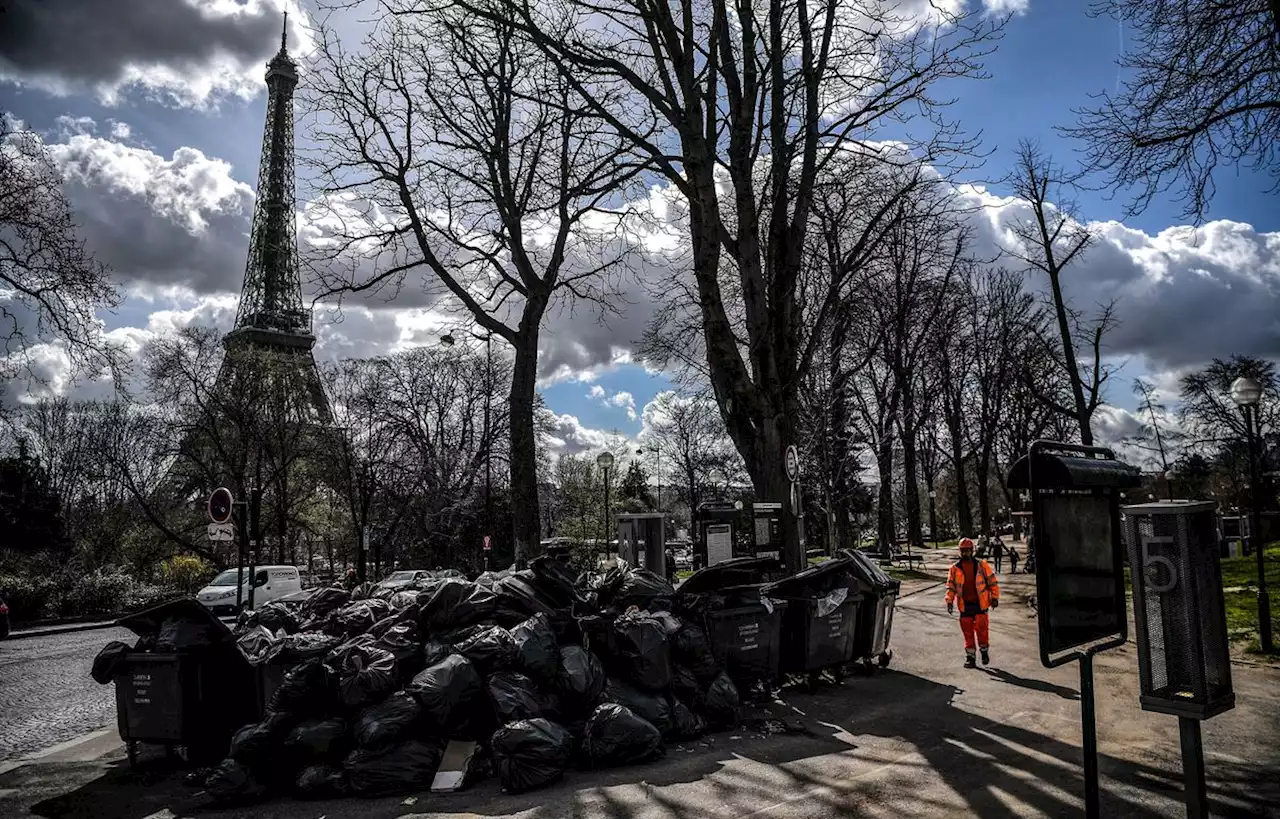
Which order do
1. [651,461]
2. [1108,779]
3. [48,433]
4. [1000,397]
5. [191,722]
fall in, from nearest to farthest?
[1108,779], [191,722], [1000,397], [48,433], [651,461]

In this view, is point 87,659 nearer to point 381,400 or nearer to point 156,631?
point 156,631

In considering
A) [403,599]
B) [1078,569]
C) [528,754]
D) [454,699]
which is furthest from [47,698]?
[1078,569]

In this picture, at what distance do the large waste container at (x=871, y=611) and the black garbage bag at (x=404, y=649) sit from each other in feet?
16.7

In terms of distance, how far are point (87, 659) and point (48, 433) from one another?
3234cm

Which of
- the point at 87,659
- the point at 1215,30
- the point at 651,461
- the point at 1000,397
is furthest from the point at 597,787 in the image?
the point at 651,461

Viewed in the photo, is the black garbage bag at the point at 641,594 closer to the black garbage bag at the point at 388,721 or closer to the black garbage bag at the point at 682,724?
the black garbage bag at the point at 682,724

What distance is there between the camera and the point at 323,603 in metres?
8.20

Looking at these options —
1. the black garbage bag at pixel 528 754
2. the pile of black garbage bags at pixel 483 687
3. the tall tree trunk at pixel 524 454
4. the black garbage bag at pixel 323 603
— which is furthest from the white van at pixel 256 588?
the black garbage bag at pixel 528 754

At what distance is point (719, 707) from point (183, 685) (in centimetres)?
446

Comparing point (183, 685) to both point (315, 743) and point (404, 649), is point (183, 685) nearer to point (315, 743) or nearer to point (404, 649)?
point (315, 743)

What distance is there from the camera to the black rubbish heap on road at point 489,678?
5617 millimetres

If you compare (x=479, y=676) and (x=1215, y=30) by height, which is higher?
(x=1215, y=30)

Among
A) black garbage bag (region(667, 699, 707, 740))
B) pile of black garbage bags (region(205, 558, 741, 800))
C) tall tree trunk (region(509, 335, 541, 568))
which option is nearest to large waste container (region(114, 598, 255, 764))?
pile of black garbage bags (region(205, 558, 741, 800))

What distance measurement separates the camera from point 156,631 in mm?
6910
